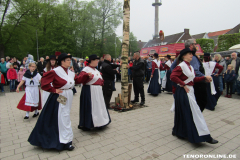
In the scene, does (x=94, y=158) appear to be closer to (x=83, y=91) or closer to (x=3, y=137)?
(x=83, y=91)

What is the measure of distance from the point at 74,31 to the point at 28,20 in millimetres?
10621

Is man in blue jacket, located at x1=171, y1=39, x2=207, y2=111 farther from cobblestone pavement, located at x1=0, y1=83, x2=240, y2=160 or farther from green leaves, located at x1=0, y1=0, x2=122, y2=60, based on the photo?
green leaves, located at x1=0, y1=0, x2=122, y2=60

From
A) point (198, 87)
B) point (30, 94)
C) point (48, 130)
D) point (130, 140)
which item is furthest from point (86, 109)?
point (198, 87)

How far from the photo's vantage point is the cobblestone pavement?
10.1ft

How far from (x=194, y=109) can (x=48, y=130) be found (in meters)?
2.88

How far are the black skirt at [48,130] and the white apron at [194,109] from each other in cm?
A: 252

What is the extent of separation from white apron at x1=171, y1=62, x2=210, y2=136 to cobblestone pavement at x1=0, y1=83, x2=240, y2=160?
0.36m

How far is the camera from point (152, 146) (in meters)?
3.39

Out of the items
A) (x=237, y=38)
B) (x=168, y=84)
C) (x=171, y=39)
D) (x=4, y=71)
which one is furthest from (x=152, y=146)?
(x=171, y=39)

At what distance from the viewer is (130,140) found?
3.65m

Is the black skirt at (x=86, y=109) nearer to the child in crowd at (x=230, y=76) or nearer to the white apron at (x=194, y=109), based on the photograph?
the white apron at (x=194, y=109)

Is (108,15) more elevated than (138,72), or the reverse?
(108,15)

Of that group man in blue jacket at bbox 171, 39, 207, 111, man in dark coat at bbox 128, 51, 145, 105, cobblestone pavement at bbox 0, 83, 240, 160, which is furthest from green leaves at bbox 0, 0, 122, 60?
man in blue jacket at bbox 171, 39, 207, 111

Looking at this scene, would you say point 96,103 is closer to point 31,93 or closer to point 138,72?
point 31,93
